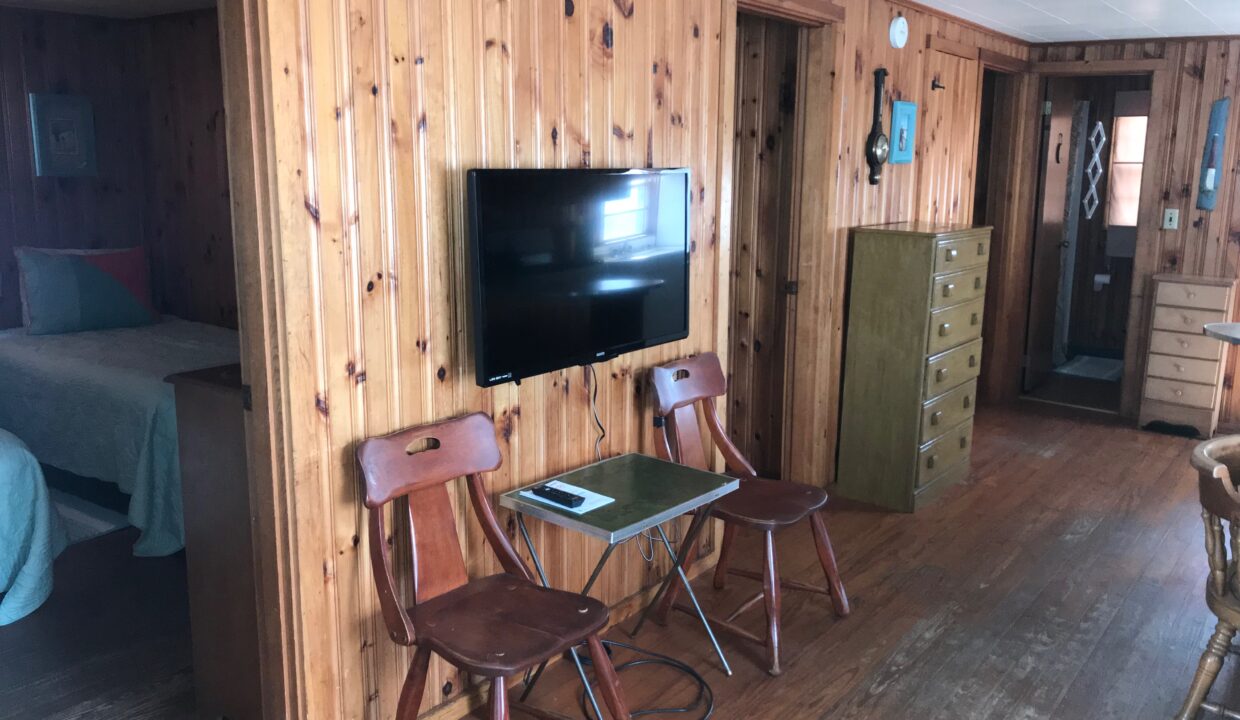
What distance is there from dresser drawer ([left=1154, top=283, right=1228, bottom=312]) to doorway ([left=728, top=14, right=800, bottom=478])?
105 inches

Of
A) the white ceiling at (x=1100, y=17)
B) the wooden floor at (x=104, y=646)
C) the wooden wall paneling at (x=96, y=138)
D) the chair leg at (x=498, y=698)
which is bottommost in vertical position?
the wooden floor at (x=104, y=646)

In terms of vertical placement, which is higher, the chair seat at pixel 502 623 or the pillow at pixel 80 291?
the pillow at pixel 80 291

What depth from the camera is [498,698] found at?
6.95ft

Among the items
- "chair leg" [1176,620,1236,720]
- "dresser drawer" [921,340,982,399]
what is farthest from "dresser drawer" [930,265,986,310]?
"chair leg" [1176,620,1236,720]

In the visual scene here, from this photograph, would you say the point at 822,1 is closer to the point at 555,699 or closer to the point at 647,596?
the point at 647,596

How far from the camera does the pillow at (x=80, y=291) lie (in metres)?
4.78

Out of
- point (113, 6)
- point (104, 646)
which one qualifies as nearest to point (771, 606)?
point (104, 646)

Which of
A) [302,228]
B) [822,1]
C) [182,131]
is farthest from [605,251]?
[182,131]

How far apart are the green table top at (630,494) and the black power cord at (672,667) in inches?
22.5

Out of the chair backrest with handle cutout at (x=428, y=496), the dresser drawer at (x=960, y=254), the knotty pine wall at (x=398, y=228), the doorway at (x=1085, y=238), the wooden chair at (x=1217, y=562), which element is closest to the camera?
the knotty pine wall at (x=398, y=228)

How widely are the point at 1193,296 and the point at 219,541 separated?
536cm

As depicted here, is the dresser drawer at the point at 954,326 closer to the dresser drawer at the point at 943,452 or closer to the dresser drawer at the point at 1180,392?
the dresser drawer at the point at 943,452

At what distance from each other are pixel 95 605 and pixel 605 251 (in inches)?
87.9

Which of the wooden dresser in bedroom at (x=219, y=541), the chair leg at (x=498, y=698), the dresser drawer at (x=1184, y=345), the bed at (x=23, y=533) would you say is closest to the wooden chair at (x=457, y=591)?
the chair leg at (x=498, y=698)
